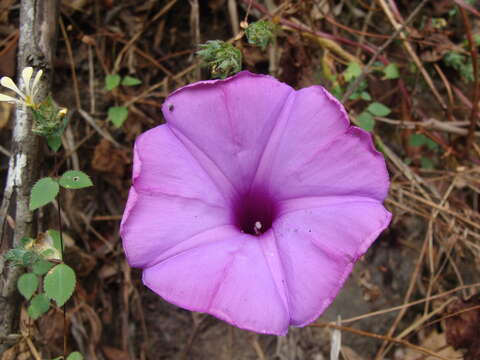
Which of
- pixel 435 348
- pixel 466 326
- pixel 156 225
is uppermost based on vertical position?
pixel 156 225

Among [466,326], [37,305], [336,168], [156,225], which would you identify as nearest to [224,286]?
[156,225]

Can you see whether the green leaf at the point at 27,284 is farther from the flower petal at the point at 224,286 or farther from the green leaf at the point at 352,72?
the green leaf at the point at 352,72

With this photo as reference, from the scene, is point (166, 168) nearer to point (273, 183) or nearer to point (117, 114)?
point (273, 183)

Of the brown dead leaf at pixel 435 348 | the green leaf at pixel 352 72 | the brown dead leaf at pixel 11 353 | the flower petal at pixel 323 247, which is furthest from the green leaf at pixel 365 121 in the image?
the brown dead leaf at pixel 11 353

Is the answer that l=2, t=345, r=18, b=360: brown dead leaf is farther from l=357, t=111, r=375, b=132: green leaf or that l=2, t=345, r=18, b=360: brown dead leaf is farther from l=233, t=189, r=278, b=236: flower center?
l=357, t=111, r=375, b=132: green leaf

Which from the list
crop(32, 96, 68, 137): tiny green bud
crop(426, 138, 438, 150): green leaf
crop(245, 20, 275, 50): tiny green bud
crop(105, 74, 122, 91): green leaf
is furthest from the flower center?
crop(426, 138, 438, 150): green leaf

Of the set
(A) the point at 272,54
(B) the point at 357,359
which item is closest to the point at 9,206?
(A) the point at 272,54
